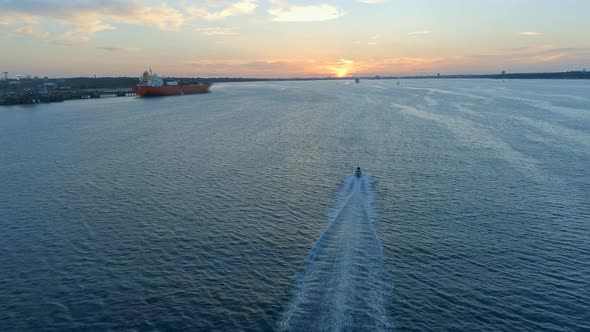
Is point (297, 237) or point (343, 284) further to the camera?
point (297, 237)

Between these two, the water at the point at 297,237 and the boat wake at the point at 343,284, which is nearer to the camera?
the boat wake at the point at 343,284

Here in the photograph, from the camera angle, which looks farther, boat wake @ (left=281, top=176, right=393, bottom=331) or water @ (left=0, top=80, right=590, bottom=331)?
water @ (left=0, top=80, right=590, bottom=331)

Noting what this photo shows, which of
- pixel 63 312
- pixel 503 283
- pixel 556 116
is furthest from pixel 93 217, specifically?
pixel 556 116

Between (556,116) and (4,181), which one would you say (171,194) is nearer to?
(4,181)
